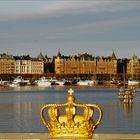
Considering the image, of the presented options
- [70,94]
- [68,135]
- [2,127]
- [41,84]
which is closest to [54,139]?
[68,135]

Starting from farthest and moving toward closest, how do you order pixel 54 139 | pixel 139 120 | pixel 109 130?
pixel 139 120, pixel 109 130, pixel 54 139

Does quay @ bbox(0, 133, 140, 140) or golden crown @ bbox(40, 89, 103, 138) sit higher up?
golden crown @ bbox(40, 89, 103, 138)

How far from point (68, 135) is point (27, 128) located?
71.5ft

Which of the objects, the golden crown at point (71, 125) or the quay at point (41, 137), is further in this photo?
the golden crown at point (71, 125)

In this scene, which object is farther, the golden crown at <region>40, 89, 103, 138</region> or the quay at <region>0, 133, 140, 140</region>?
the golden crown at <region>40, 89, 103, 138</region>

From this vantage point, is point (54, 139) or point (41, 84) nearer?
point (54, 139)

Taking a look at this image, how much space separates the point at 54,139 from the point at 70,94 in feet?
4.51

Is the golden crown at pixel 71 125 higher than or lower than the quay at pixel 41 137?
higher

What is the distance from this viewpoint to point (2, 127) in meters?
34.8

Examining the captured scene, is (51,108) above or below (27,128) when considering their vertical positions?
above

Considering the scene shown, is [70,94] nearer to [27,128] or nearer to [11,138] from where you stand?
[11,138]

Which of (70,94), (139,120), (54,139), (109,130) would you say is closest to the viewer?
(54,139)

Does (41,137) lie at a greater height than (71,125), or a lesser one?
lesser

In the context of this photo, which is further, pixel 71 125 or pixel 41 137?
pixel 71 125
